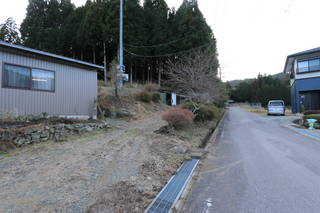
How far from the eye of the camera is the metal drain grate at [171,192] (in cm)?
266

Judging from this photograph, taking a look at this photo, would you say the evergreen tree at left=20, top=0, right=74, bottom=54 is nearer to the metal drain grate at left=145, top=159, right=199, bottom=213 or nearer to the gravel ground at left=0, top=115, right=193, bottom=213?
the gravel ground at left=0, top=115, right=193, bottom=213

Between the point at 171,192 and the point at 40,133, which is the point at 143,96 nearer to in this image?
the point at 40,133

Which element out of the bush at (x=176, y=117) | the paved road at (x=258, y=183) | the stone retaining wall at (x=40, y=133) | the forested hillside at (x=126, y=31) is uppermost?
the forested hillside at (x=126, y=31)

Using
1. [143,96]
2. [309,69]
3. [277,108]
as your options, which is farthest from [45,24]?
[309,69]

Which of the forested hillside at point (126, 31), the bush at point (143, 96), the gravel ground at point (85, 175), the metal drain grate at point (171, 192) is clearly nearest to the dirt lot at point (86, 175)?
the gravel ground at point (85, 175)

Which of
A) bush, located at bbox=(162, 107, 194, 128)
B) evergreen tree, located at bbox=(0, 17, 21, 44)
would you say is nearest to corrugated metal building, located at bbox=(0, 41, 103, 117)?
bush, located at bbox=(162, 107, 194, 128)

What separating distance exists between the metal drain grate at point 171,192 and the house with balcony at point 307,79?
68.8ft

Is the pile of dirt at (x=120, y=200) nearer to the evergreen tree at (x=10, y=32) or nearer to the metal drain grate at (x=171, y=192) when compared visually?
the metal drain grate at (x=171, y=192)

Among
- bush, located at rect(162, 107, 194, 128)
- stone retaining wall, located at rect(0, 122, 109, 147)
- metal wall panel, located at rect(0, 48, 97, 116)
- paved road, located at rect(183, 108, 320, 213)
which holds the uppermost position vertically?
metal wall panel, located at rect(0, 48, 97, 116)

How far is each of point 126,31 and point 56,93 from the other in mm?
14277

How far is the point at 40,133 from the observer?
18.9 feet

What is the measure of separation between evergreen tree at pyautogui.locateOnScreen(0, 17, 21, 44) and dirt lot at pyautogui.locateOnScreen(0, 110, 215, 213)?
97.5ft

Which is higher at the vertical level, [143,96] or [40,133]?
[143,96]

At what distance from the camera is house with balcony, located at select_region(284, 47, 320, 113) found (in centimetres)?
1922
